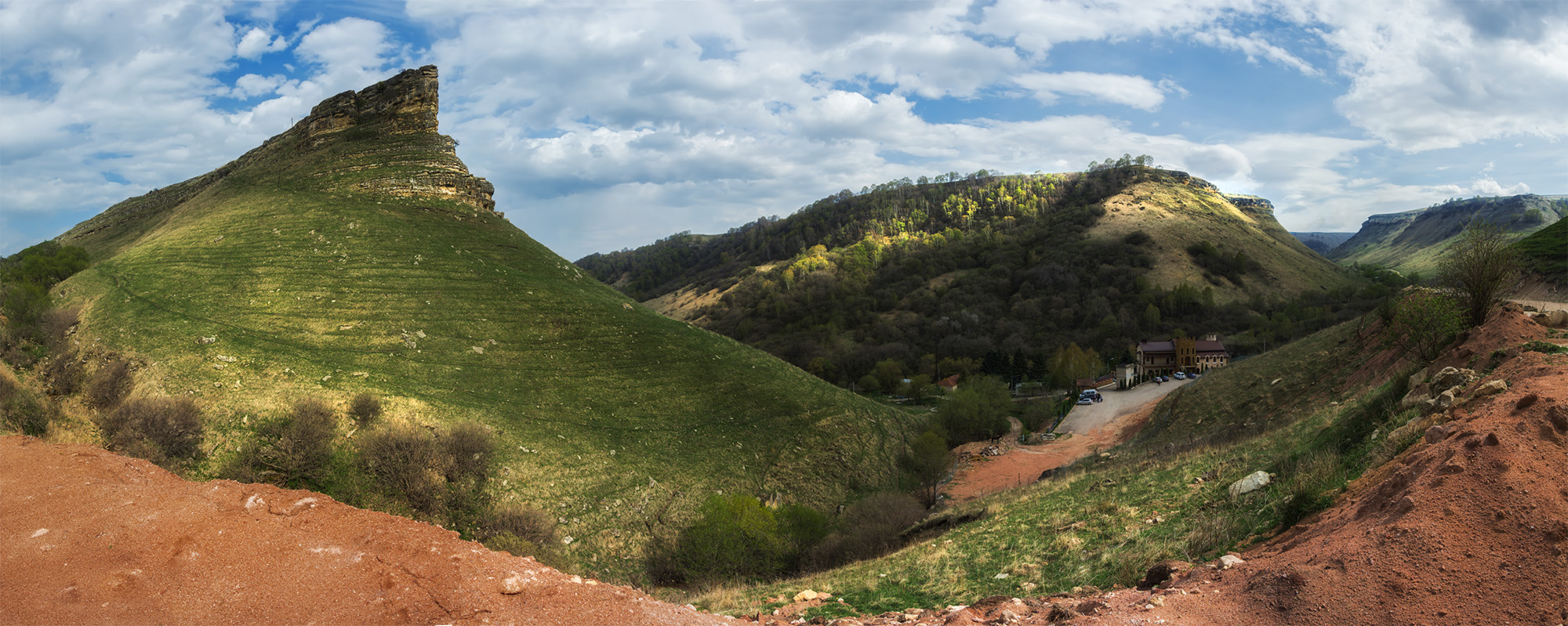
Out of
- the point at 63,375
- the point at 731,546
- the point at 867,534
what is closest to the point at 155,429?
the point at 63,375

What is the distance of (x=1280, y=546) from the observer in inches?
303

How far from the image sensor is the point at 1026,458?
4819 cm

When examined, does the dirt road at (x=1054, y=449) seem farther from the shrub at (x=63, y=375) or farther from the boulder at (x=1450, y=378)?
the shrub at (x=63, y=375)

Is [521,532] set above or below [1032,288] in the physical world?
below

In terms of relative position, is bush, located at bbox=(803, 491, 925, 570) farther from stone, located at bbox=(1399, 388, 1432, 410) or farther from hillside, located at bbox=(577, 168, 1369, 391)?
hillside, located at bbox=(577, 168, 1369, 391)

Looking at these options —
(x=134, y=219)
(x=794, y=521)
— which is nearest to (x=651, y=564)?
(x=794, y=521)

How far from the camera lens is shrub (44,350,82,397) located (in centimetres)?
2494

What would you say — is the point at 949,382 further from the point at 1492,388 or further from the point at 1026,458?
the point at 1492,388

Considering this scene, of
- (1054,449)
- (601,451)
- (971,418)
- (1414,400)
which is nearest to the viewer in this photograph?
(1414,400)

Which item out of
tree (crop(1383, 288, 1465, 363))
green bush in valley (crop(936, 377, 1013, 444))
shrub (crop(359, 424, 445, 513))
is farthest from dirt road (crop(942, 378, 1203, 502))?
shrub (crop(359, 424, 445, 513))

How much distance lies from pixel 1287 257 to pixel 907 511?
153 meters

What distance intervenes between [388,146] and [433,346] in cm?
2276

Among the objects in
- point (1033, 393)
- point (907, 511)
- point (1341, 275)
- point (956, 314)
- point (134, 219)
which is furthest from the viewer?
point (1341, 275)

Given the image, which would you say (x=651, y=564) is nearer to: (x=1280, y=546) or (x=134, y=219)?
(x=1280, y=546)
